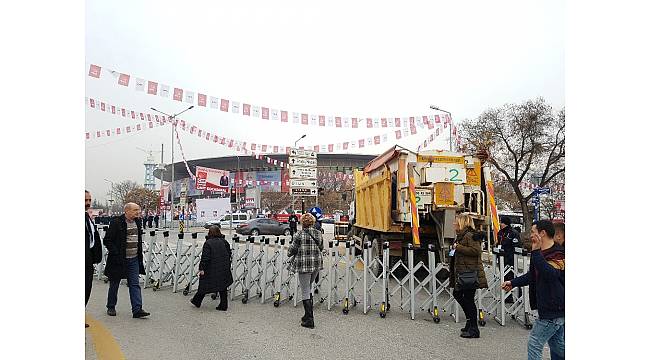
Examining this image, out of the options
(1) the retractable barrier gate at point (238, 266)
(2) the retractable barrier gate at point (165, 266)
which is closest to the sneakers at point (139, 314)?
(1) the retractable barrier gate at point (238, 266)

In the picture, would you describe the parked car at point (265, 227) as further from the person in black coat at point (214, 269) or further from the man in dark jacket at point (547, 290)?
the man in dark jacket at point (547, 290)

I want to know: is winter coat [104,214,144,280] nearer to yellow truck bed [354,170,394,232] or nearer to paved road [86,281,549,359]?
paved road [86,281,549,359]

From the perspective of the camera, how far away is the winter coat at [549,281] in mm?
3939

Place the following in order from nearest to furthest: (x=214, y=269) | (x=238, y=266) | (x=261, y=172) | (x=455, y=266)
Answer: (x=455, y=266), (x=214, y=269), (x=238, y=266), (x=261, y=172)

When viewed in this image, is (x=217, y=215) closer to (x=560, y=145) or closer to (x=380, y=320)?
(x=380, y=320)

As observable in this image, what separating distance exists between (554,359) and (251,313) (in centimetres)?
451

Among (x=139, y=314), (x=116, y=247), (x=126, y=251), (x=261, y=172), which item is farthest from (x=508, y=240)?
(x=261, y=172)

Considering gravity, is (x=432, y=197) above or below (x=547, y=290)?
above

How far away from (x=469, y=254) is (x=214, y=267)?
13.0 feet

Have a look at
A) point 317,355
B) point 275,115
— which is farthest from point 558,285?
point 275,115

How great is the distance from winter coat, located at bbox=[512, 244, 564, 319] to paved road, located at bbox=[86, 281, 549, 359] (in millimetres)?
1621

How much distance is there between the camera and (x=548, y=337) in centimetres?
404

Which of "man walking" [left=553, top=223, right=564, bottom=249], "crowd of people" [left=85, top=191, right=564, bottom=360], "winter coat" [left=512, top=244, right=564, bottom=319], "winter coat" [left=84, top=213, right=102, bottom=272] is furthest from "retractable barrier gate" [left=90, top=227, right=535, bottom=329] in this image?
"winter coat" [left=512, top=244, right=564, bottom=319]

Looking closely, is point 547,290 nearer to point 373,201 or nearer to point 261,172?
point 373,201
